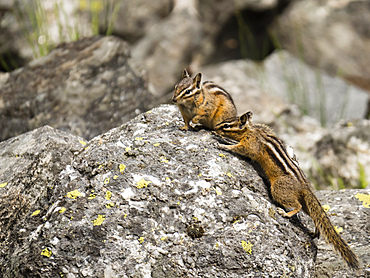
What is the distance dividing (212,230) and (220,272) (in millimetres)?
322

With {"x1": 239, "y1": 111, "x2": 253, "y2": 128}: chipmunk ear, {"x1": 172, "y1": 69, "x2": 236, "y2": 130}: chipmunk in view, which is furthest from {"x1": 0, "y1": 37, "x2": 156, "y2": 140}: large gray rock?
{"x1": 239, "y1": 111, "x2": 253, "y2": 128}: chipmunk ear

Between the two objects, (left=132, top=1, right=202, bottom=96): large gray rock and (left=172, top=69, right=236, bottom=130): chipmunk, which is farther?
(left=132, top=1, right=202, bottom=96): large gray rock

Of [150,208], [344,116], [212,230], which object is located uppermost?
[150,208]

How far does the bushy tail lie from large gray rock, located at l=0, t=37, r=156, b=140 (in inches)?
128

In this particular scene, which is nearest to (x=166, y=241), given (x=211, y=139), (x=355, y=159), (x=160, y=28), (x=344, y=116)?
(x=211, y=139)

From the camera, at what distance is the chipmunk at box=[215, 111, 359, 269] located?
3838 mm

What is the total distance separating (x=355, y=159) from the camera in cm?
739

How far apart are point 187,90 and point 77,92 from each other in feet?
8.26

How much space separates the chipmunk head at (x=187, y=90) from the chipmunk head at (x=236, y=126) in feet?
1.36

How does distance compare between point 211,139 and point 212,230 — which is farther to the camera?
point 211,139

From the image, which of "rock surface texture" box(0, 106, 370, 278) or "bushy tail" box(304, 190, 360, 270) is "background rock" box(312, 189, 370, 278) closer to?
"rock surface texture" box(0, 106, 370, 278)

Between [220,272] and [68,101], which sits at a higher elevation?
[68,101]

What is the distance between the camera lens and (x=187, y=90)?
468 cm

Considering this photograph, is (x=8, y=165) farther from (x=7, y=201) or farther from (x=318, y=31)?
(x=318, y=31)
